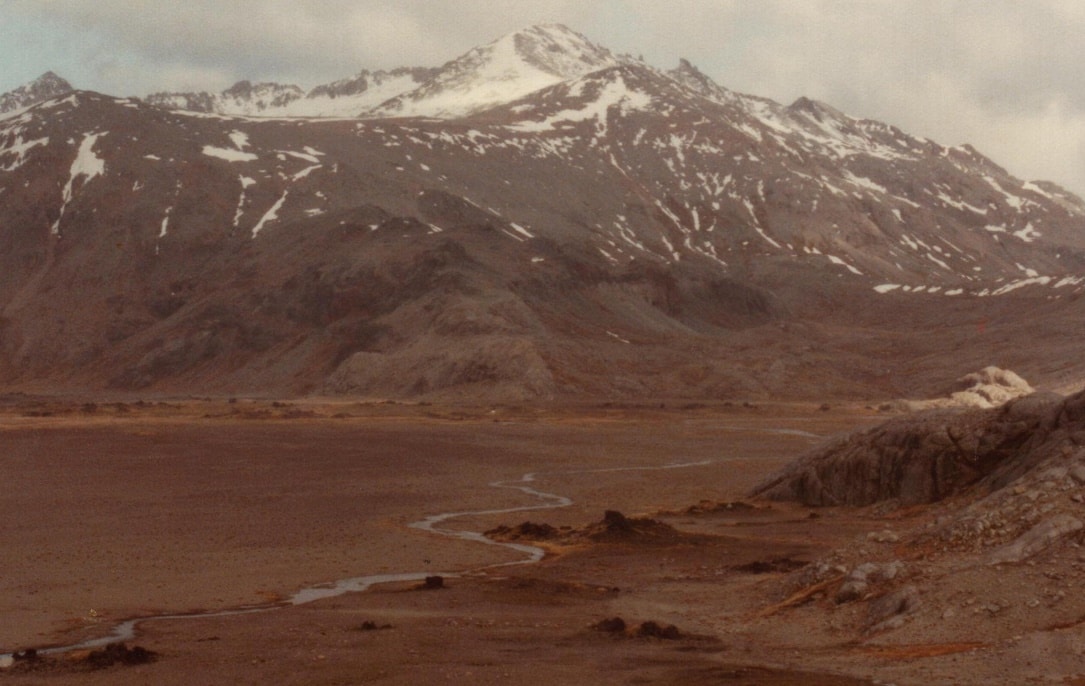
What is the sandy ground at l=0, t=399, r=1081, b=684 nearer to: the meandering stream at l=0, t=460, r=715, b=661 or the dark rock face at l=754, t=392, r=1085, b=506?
the meandering stream at l=0, t=460, r=715, b=661

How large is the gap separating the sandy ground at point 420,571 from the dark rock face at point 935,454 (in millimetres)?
1374

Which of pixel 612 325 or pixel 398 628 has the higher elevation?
pixel 612 325

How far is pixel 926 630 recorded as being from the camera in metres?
23.1

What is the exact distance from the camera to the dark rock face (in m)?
38.5

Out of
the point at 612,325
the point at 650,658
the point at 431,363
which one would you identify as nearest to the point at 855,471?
the point at 650,658

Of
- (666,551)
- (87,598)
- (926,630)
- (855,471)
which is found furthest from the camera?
(855,471)

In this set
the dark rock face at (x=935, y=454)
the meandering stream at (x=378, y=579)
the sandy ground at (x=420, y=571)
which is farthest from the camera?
the dark rock face at (x=935, y=454)

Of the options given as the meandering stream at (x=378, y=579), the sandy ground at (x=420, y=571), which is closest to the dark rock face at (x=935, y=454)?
the sandy ground at (x=420, y=571)

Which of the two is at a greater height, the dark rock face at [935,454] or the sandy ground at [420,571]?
the dark rock face at [935,454]

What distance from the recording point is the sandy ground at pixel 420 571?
22.5 metres

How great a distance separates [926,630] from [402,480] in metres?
41.1

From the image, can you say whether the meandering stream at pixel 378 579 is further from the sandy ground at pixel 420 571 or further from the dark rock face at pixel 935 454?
the dark rock face at pixel 935 454

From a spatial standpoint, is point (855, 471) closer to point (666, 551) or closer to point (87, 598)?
point (666, 551)

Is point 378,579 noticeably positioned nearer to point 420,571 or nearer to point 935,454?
point 420,571
